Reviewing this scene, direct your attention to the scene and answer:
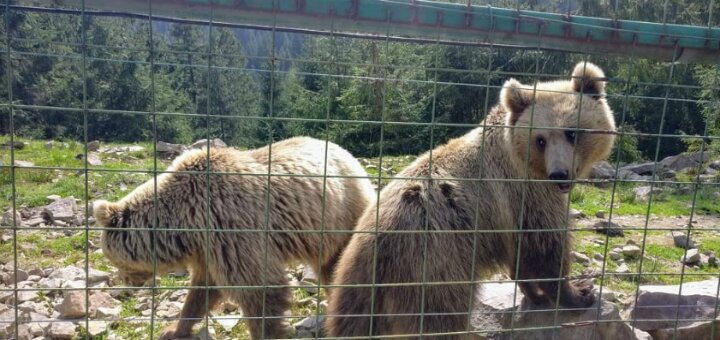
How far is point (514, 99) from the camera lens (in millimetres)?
3926

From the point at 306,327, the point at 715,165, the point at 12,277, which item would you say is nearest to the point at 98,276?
the point at 12,277

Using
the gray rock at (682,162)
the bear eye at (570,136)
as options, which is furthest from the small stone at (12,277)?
the gray rock at (682,162)

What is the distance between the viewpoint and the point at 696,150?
1603 centimetres

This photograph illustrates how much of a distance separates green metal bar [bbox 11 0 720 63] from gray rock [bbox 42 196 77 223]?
5.60 meters

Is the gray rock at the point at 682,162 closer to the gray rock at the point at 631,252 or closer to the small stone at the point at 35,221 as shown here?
the gray rock at the point at 631,252

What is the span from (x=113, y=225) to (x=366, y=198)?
84.0 inches

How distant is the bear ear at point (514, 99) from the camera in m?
3.88

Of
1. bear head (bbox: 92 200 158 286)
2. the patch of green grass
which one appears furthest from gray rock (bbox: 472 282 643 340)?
the patch of green grass

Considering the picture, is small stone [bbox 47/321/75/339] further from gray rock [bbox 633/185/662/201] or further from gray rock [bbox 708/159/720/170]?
gray rock [bbox 708/159/720/170]

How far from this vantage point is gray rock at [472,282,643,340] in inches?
148

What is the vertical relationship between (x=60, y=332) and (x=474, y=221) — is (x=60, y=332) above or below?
below

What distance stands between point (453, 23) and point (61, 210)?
674 cm

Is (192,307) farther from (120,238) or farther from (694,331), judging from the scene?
(694,331)

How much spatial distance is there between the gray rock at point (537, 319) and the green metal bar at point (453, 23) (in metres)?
1.58
